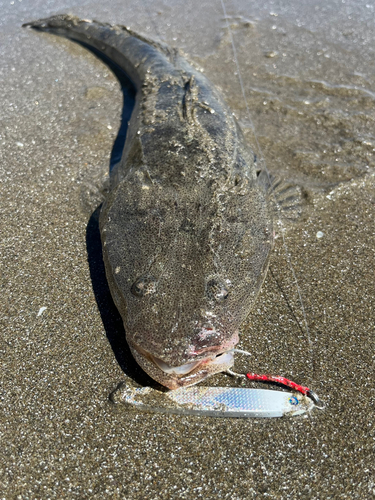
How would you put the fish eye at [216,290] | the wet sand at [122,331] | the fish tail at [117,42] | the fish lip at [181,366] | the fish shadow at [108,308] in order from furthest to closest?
1. the fish tail at [117,42]
2. the fish shadow at [108,308]
3. the fish eye at [216,290]
4. the fish lip at [181,366]
5. the wet sand at [122,331]

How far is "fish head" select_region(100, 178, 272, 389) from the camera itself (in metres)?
2.16

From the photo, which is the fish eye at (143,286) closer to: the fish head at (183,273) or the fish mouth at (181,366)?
the fish head at (183,273)

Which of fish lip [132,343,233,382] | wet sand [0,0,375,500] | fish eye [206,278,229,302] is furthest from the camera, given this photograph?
fish eye [206,278,229,302]

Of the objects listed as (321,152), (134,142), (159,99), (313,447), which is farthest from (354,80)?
(313,447)

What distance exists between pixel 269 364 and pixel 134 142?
234cm

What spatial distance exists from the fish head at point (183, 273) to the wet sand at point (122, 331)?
322mm

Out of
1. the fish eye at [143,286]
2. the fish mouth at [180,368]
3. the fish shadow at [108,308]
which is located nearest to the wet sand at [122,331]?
the fish shadow at [108,308]

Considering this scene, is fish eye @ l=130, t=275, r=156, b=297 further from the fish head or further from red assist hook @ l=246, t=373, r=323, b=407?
red assist hook @ l=246, t=373, r=323, b=407

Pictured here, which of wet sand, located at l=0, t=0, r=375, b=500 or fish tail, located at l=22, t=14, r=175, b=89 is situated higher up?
fish tail, located at l=22, t=14, r=175, b=89

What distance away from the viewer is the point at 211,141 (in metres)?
3.41

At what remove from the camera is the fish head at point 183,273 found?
2.16m

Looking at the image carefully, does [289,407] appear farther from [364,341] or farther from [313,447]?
[364,341]

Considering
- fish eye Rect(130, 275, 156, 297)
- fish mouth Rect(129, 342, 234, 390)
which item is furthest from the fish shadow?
fish eye Rect(130, 275, 156, 297)

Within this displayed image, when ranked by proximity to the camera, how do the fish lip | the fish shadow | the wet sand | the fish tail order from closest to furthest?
the wet sand → the fish lip → the fish shadow → the fish tail
